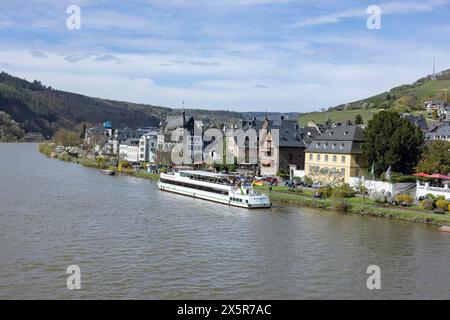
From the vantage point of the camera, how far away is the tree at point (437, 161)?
5644 centimetres

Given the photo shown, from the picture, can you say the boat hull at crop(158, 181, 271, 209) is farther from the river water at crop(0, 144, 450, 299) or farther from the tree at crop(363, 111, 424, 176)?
the tree at crop(363, 111, 424, 176)

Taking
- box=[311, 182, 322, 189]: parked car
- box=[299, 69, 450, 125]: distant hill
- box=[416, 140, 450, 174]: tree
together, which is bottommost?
→ box=[311, 182, 322, 189]: parked car

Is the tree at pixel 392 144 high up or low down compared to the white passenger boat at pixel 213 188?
up

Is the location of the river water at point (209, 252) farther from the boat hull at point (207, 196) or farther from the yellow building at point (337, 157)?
the yellow building at point (337, 157)

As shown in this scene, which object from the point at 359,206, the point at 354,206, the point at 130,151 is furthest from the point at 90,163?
the point at 359,206

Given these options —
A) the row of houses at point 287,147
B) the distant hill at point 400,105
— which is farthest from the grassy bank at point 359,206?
the distant hill at point 400,105

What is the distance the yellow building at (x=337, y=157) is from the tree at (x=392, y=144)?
1.96 m

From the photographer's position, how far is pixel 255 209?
52.8 metres

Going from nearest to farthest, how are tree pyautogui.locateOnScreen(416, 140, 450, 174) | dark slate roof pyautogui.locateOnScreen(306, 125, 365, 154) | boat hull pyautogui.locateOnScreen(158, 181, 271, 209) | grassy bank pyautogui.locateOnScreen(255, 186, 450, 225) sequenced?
grassy bank pyautogui.locateOnScreen(255, 186, 450, 225) < boat hull pyautogui.locateOnScreen(158, 181, 271, 209) < tree pyautogui.locateOnScreen(416, 140, 450, 174) < dark slate roof pyautogui.locateOnScreen(306, 125, 365, 154)

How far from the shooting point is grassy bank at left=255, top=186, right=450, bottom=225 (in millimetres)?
45031

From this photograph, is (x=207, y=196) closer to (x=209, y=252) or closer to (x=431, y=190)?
(x=431, y=190)

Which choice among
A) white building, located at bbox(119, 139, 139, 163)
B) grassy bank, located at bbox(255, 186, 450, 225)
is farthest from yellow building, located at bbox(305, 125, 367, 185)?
white building, located at bbox(119, 139, 139, 163)

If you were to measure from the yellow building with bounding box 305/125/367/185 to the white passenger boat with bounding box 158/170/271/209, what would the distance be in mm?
11050

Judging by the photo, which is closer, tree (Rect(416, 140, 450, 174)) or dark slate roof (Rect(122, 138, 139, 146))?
tree (Rect(416, 140, 450, 174))
